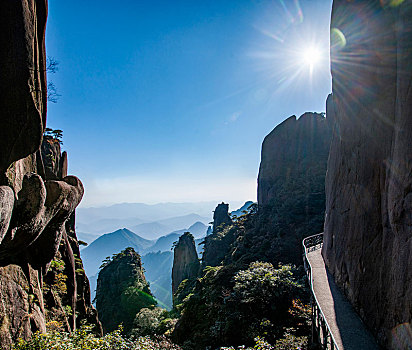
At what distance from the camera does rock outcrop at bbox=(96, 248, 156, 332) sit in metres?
30.8

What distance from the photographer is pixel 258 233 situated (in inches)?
1073

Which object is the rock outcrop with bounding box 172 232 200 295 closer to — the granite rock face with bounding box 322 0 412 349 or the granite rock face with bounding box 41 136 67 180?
the granite rock face with bounding box 41 136 67 180

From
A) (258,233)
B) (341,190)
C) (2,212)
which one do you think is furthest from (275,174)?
(2,212)

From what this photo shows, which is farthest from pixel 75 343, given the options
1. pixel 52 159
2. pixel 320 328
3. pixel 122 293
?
pixel 122 293

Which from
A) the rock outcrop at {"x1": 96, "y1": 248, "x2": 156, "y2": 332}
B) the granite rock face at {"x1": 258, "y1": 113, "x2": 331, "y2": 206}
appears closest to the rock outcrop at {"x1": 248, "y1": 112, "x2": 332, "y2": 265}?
the granite rock face at {"x1": 258, "y1": 113, "x2": 331, "y2": 206}

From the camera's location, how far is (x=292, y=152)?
127 feet

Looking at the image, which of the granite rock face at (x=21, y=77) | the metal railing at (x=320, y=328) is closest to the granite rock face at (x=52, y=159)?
the granite rock face at (x=21, y=77)

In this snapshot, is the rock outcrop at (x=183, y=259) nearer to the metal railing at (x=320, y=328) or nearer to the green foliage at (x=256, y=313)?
the green foliage at (x=256, y=313)

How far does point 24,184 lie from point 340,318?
10662mm

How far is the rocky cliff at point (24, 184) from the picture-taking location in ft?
18.3

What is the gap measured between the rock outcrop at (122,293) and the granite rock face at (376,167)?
3112 cm

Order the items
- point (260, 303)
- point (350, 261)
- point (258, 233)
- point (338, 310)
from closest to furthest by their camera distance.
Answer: point (338, 310) → point (350, 261) → point (260, 303) → point (258, 233)

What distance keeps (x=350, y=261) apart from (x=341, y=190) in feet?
9.95

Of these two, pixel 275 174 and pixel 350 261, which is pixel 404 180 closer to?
pixel 350 261
